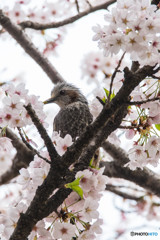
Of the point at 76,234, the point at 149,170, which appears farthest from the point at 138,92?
the point at 149,170

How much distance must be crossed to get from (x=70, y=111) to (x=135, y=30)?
2475mm

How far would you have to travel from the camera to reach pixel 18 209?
197cm

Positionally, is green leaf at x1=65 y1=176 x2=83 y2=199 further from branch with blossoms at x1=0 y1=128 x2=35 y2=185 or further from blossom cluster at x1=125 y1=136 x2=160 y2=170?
branch with blossoms at x1=0 y1=128 x2=35 y2=185

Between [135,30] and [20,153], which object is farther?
[20,153]

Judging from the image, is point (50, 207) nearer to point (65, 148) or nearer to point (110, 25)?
point (65, 148)

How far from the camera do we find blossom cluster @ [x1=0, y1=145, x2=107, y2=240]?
1.83m

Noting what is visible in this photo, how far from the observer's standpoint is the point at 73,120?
384 centimetres

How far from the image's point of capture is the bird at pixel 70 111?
3.75 metres

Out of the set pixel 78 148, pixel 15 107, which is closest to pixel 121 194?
pixel 78 148

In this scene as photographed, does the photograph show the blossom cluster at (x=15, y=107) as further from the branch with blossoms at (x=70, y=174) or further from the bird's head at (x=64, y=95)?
the bird's head at (x=64, y=95)

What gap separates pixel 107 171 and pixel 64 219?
2017 millimetres

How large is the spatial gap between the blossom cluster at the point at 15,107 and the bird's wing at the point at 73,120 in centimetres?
180

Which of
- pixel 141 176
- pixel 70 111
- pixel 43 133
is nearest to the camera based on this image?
pixel 43 133

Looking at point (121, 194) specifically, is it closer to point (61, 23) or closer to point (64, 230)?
point (61, 23)
